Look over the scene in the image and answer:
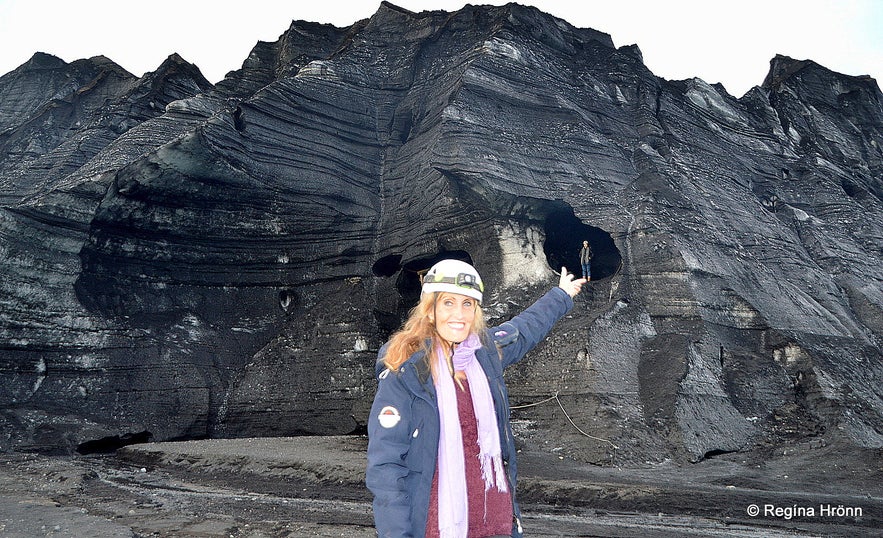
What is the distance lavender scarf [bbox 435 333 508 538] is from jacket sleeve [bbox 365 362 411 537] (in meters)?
0.15

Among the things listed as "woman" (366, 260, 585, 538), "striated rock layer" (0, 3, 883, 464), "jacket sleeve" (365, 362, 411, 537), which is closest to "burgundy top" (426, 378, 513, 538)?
"woman" (366, 260, 585, 538)

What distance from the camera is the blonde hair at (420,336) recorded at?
9.97ft

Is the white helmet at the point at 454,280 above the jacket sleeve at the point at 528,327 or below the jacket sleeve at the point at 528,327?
above

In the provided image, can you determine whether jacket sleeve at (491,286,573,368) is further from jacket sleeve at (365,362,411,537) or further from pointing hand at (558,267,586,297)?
jacket sleeve at (365,362,411,537)

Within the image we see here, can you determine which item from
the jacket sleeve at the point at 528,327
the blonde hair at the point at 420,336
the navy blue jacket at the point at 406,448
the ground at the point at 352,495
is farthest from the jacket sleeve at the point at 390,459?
the ground at the point at 352,495

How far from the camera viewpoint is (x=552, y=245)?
752 inches

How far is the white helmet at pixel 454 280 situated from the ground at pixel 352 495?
429 cm

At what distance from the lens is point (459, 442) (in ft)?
9.55

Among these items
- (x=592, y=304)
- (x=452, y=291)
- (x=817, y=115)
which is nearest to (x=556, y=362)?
(x=592, y=304)

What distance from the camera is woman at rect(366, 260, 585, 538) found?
2809 millimetres

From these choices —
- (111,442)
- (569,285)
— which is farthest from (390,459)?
(111,442)

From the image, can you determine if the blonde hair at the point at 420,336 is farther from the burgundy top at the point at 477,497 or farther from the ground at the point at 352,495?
the ground at the point at 352,495

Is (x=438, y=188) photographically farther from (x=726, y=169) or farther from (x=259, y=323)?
(x=726, y=169)

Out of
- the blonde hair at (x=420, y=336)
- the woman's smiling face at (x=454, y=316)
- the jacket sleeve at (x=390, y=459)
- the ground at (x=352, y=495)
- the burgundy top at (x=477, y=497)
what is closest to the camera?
the jacket sleeve at (x=390, y=459)
